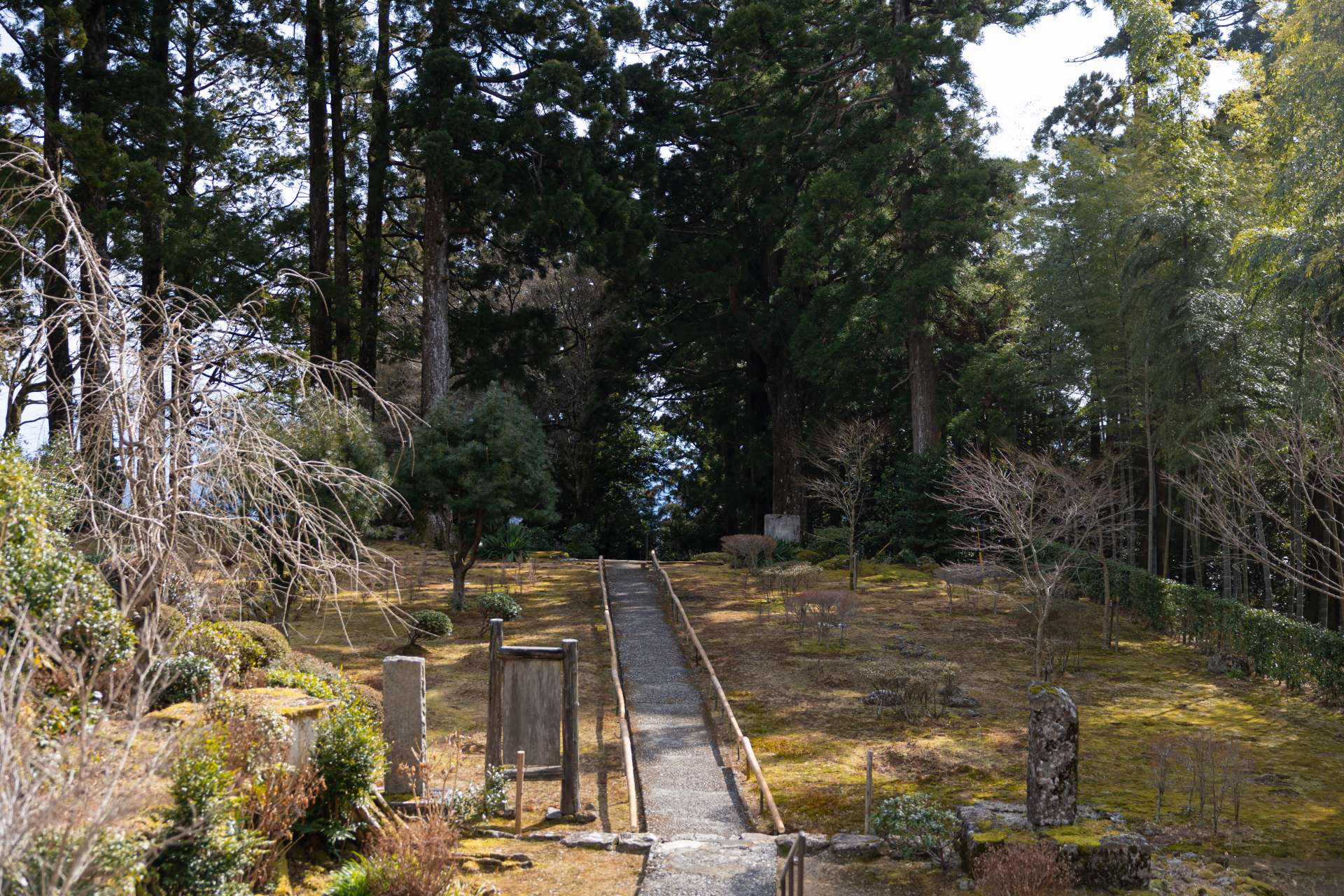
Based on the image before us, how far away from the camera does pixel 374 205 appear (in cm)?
2938

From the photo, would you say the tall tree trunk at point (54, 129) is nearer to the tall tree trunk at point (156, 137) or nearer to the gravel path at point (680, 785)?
the tall tree trunk at point (156, 137)

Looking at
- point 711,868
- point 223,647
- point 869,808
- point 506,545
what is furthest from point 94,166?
point 869,808

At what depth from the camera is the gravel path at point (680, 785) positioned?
880 cm

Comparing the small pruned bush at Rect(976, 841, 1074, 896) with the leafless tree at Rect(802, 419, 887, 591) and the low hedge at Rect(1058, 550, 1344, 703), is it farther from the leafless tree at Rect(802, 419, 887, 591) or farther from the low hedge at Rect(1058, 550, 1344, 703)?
the leafless tree at Rect(802, 419, 887, 591)

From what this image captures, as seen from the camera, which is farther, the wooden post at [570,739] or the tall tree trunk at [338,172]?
the tall tree trunk at [338,172]

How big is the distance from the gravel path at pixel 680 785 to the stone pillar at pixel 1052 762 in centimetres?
244

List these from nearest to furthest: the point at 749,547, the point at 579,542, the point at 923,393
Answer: the point at 749,547 → the point at 923,393 → the point at 579,542

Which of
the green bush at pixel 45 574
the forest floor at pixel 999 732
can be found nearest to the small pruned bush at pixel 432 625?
the forest floor at pixel 999 732

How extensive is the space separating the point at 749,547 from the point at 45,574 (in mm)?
21974

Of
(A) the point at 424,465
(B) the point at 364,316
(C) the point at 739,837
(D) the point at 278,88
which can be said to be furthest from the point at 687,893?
(D) the point at 278,88

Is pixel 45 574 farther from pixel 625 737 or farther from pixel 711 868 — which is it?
pixel 625 737

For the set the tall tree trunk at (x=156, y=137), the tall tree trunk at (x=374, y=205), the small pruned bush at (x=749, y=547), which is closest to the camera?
the tall tree trunk at (x=156, y=137)

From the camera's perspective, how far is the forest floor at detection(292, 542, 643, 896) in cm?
926

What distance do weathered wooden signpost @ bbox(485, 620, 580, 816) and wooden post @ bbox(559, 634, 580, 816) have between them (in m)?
0.02
